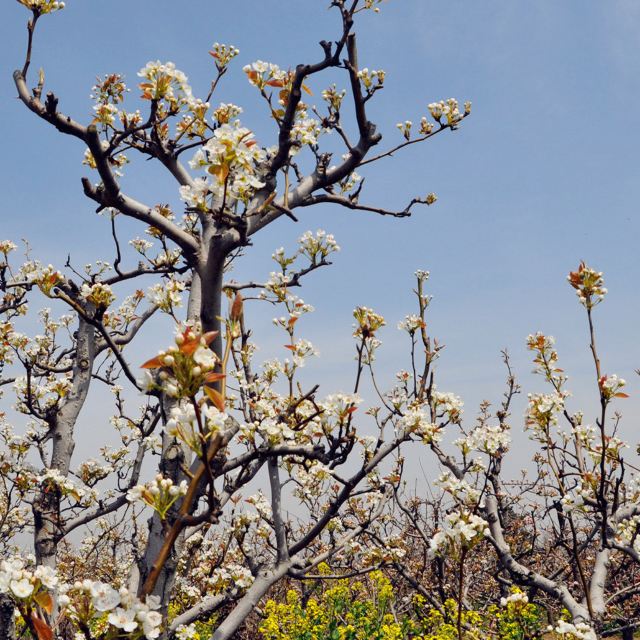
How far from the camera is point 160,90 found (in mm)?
2906

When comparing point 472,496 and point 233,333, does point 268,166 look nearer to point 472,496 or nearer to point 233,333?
point 233,333

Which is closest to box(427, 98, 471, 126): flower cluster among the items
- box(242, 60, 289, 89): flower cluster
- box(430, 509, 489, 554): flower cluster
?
box(242, 60, 289, 89): flower cluster

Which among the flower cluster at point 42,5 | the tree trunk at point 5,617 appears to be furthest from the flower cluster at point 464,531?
the tree trunk at point 5,617

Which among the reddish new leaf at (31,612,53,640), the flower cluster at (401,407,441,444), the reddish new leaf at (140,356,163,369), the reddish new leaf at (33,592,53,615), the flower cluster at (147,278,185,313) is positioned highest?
the flower cluster at (147,278,185,313)

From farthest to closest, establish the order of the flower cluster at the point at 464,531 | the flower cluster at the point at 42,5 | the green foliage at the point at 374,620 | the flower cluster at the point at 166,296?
1. the green foliage at the point at 374,620
2. the flower cluster at the point at 42,5
3. the flower cluster at the point at 166,296
4. the flower cluster at the point at 464,531

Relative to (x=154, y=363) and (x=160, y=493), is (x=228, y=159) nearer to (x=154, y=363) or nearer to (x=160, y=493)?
(x=154, y=363)

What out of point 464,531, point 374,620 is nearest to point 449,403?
point 464,531

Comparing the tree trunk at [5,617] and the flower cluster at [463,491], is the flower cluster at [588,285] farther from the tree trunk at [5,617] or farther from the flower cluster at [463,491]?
the tree trunk at [5,617]

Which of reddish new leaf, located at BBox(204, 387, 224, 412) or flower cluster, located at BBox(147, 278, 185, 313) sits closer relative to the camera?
reddish new leaf, located at BBox(204, 387, 224, 412)

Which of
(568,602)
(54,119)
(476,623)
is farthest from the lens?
(476,623)

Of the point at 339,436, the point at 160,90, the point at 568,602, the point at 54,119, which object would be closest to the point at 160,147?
the point at 160,90

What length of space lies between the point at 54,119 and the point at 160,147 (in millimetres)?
636

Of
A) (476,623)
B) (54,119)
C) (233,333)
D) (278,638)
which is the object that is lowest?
(278,638)

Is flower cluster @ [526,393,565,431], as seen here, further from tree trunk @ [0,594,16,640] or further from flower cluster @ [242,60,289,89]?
tree trunk @ [0,594,16,640]
